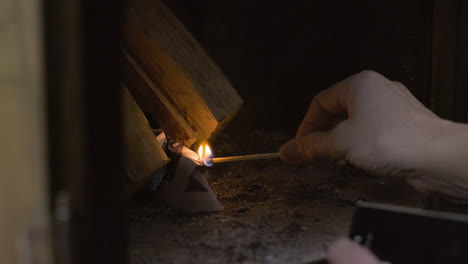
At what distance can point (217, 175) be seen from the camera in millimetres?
1618

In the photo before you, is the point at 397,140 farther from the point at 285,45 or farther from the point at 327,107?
the point at 285,45

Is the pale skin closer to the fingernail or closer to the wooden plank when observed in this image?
the fingernail

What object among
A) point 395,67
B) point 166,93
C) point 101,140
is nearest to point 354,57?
point 395,67

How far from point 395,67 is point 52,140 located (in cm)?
122

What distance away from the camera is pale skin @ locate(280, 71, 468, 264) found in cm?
114

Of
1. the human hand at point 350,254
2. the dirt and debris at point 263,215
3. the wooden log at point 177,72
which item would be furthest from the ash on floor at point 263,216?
the wooden log at point 177,72

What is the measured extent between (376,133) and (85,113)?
709mm

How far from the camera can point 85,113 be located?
0.65 metres

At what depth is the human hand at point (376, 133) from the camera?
1.14m

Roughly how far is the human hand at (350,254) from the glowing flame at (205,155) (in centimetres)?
48

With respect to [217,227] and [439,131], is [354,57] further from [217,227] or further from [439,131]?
[217,227]

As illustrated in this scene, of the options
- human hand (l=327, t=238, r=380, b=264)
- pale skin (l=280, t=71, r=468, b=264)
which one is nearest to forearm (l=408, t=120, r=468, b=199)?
pale skin (l=280, t=71, r=468, b=264)

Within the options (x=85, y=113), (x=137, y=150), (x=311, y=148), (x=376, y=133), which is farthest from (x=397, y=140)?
(x=85, y=113)

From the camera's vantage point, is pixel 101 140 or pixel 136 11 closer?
pixel 101 140
